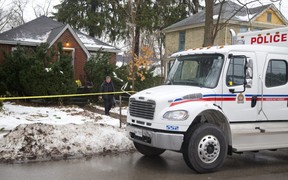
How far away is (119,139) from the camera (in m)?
9.92

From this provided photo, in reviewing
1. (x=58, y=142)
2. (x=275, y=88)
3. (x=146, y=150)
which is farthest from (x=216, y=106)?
(x=58, y=142)

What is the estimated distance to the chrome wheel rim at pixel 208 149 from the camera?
25.1 feet

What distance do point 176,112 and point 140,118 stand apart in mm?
932

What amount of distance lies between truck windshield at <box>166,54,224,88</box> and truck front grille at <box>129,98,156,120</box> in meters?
1.06

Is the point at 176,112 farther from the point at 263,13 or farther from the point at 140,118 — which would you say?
the point at 263,13

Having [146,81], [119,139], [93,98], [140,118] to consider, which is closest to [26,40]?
[93,98]

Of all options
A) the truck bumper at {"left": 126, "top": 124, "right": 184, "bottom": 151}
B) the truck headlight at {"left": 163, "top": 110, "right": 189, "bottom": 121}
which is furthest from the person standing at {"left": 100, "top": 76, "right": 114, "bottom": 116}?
the truck headlight at {"left": 163, "top": 110, "right": 189, "bottom": 121}

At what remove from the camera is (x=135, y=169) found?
7980 millimetres

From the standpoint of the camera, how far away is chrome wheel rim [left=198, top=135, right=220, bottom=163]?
764cm

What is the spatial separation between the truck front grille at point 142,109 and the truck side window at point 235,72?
5.44 feet

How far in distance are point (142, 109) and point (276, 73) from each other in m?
3.12

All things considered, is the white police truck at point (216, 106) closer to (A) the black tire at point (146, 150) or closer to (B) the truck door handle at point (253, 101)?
(B) the truck door handle at point (253, 101)

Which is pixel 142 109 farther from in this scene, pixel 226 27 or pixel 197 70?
pixel 226 27

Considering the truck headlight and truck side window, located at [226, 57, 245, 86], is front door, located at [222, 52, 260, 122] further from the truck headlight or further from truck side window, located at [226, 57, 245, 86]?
the truck headlight
